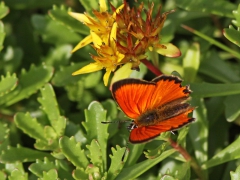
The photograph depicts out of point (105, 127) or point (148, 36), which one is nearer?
point (148, 36)

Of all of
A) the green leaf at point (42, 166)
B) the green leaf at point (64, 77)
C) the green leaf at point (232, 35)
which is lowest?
the green leaf at point (42, 166)

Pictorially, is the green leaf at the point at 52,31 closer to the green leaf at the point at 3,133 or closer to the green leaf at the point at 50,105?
the green leaf at the point at 50,105

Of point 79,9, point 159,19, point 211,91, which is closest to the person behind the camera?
point 159,19

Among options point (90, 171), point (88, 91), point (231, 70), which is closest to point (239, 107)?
point (231, 70)

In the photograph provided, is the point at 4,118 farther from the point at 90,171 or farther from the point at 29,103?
the point at 90,171

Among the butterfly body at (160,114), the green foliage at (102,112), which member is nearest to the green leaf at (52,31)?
the green foliage at (102,112)

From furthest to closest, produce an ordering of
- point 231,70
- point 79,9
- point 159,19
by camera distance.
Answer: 1. point 79,9
2. point 231,70
3. point 159,19

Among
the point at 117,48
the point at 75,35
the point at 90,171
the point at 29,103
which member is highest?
the point at 117,48

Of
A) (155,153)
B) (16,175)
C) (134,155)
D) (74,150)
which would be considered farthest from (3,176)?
(155,153)
